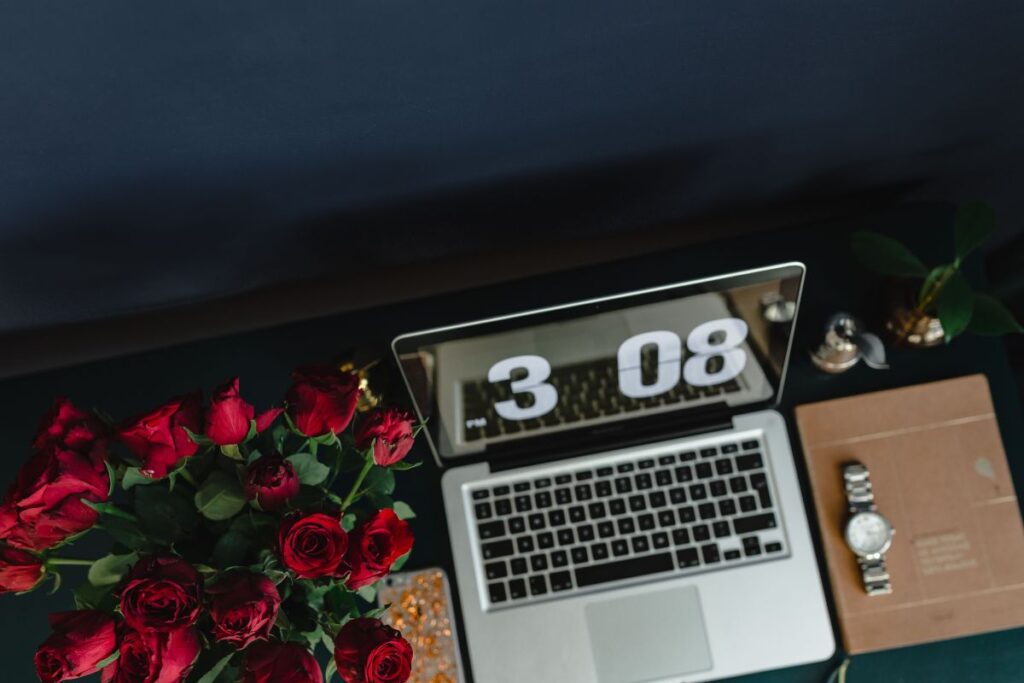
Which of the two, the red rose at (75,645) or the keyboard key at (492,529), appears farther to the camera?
the keyboard key at (492,529)

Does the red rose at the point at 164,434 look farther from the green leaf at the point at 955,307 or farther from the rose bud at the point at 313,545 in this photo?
the green leaf at the point at 955,307

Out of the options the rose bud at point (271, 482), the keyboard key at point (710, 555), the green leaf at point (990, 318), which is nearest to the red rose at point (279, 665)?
the rose bud at point (271, 482)

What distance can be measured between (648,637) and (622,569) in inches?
3.1

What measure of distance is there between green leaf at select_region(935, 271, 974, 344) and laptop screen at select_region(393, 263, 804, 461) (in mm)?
157

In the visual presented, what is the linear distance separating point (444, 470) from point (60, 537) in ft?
1.45

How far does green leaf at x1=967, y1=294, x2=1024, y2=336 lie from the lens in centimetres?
87

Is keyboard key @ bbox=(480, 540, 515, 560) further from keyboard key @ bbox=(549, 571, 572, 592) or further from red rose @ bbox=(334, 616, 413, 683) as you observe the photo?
red rose @ bbox=(334, 616, 413, 683)

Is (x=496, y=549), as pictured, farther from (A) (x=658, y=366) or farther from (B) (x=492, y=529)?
(A) (x=658, y=366)

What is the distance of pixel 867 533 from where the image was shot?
94 cm

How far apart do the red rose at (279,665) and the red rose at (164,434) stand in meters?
0.15

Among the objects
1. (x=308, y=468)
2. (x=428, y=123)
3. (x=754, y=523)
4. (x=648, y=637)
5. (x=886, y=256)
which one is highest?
(x=428, y=123)

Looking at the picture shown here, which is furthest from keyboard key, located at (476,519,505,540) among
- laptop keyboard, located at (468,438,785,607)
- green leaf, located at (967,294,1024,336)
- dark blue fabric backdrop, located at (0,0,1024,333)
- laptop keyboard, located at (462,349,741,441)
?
green leaf, located at (967,294,1024,336)

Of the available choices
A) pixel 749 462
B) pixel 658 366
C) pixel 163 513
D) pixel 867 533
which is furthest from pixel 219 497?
pixel 867 533

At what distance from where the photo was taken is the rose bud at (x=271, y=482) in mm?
613
